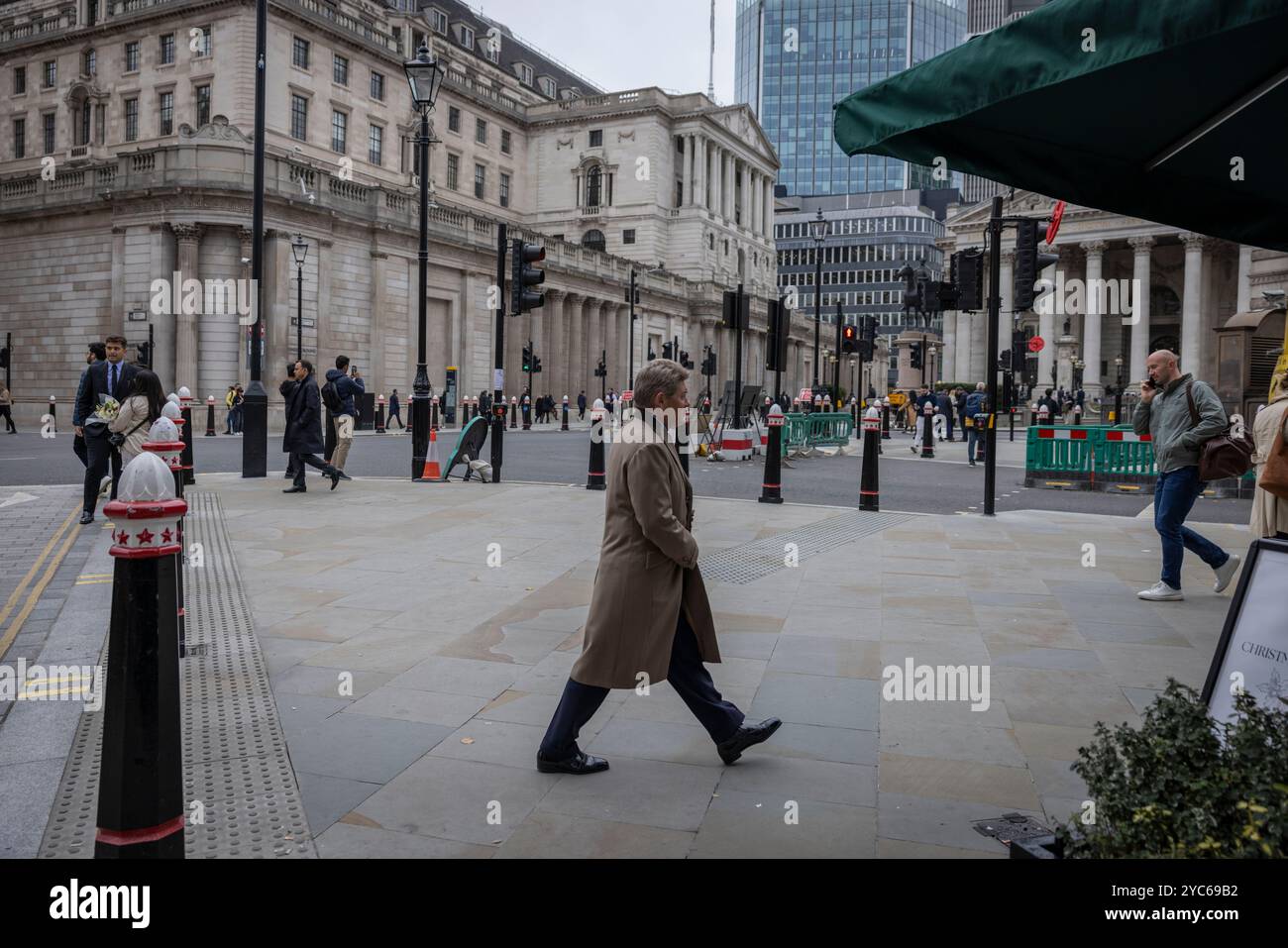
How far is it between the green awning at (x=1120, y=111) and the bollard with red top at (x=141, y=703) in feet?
8.43

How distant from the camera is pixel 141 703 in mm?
2883

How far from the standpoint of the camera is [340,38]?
57.0 meters

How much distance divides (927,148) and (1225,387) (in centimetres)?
2078

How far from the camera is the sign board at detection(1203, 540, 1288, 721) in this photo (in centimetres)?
349

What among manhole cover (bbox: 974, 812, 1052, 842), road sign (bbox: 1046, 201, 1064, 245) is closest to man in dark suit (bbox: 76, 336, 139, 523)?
manhole cover (bbox: 974, 812, 1052, 842)

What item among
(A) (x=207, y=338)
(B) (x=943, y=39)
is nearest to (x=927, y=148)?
(A) (x=207, y=338)

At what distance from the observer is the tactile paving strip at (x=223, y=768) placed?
3559 mm

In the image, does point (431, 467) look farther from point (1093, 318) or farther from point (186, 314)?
point (1093, 318)

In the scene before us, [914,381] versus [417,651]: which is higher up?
[914,381]

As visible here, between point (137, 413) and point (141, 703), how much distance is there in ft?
29.0

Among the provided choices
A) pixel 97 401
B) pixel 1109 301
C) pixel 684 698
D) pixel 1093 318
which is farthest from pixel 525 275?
pixel 1109 301

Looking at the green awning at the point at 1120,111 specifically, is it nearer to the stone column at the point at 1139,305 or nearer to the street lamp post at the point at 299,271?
the street lamp post at the point at 299,271

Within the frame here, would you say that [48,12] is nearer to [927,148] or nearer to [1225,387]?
[1225,387]
